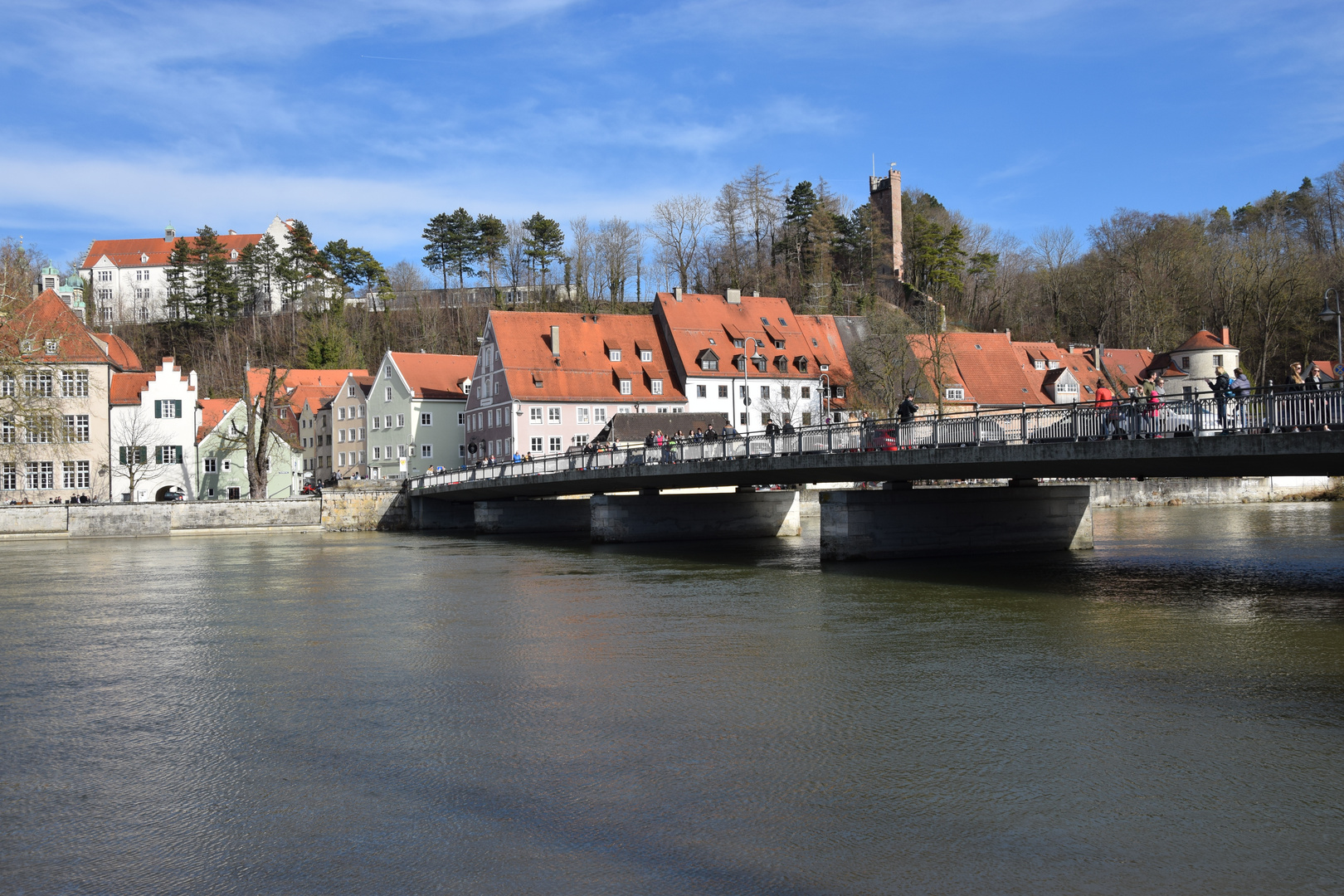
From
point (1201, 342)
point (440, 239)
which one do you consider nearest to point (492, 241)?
point (440, 239)

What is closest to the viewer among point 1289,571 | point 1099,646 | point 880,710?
point 880,710

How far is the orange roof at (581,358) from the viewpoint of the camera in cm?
8075

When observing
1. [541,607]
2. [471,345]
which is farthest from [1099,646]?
[471,345]

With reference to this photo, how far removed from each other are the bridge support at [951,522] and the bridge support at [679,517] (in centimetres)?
1368

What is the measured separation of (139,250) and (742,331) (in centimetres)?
9973

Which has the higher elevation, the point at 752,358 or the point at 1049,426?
the point at 752,358

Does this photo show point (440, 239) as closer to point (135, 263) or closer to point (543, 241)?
point (543, 241)

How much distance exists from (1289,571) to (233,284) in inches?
4040

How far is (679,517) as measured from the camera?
51.8m

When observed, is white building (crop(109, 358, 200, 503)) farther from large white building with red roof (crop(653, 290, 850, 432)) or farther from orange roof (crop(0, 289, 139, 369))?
large white building with red roof (crop(653, 290, 850, 432))

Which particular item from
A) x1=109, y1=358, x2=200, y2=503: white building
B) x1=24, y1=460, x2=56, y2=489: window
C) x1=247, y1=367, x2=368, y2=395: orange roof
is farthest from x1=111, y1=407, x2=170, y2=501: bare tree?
x1=247, y1=367, x2=368, y2=395: orange roof

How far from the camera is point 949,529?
1492 inches

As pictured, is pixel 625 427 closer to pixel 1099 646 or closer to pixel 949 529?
pixel 949 529

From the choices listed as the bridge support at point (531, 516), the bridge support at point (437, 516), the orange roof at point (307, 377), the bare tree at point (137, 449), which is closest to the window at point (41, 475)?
the bare tree at point (137, 449)
